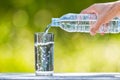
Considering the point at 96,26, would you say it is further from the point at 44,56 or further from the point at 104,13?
the point at 44,56

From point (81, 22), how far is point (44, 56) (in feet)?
0.68

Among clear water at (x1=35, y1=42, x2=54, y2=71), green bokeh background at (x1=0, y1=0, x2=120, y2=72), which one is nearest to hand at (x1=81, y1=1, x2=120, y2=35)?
clear water at (x1=35, y1=42, x2=54, y2=71)

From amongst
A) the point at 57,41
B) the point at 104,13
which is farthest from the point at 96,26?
the point at 57,41

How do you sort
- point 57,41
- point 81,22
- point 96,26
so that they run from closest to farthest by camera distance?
point 96,26 < point 81,22 < point 57,41

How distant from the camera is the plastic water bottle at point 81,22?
2.30 meters

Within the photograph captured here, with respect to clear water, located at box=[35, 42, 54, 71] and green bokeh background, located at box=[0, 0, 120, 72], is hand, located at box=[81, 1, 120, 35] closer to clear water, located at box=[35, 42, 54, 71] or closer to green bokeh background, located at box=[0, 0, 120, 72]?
clear water, located at box=[35, 42, 54, 71]

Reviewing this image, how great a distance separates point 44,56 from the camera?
2.33m

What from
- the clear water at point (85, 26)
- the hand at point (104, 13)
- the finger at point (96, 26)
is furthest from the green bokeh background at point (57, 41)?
the finger at point (96, 26)

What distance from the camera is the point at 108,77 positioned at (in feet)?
7.24

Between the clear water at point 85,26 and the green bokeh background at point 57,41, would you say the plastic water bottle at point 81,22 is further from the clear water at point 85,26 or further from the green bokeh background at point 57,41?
the green bokeh background at point 57,41

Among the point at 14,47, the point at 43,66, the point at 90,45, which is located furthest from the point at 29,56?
the point at 43,66

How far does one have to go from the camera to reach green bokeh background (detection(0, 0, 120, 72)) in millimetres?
4973

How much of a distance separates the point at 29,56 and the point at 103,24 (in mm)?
2768

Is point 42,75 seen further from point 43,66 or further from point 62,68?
point 62,68
